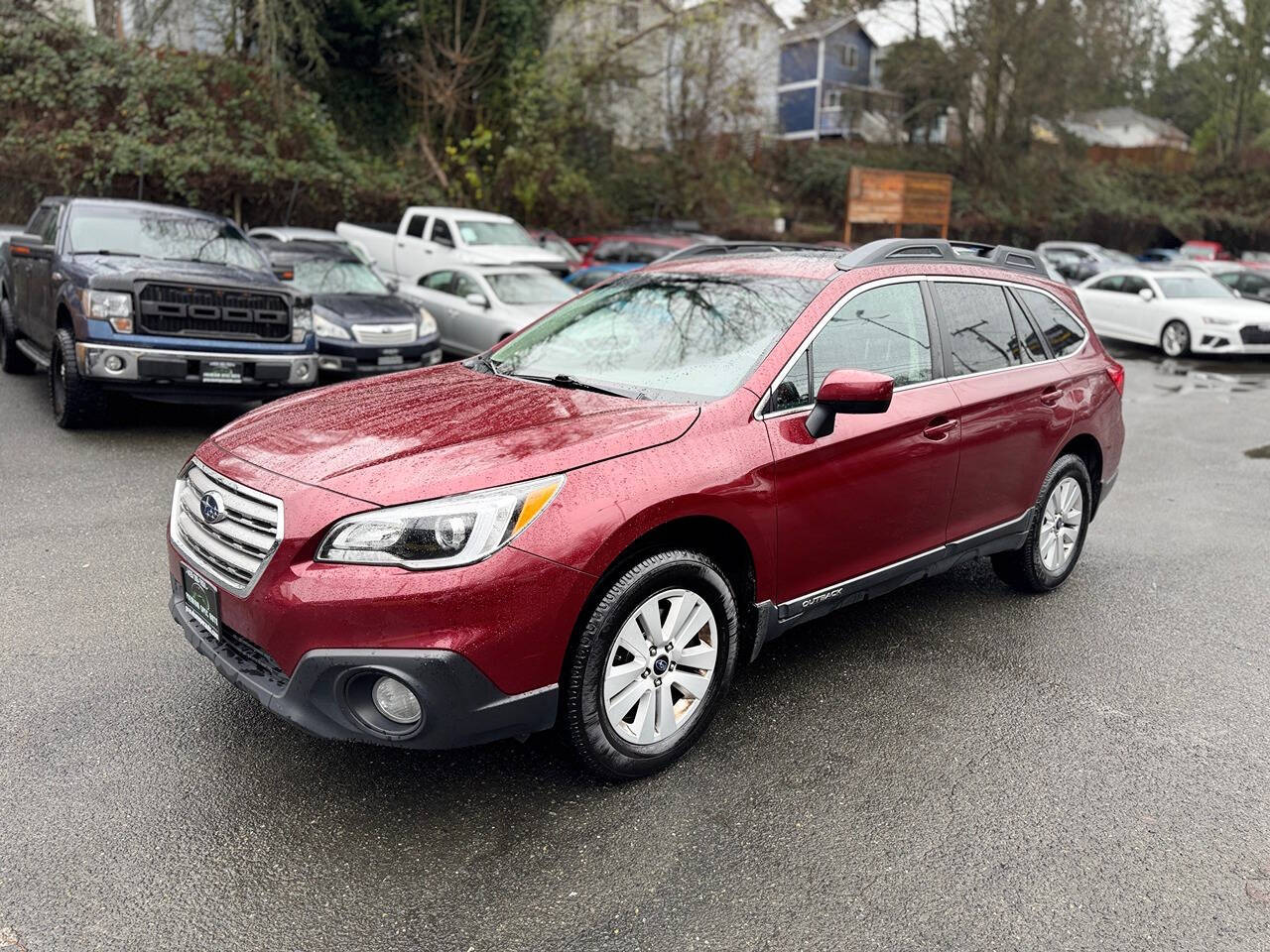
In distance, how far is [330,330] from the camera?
10438mm

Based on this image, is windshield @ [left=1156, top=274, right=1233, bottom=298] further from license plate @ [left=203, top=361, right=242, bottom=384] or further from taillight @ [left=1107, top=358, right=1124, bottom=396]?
license plate @ [left=203, top=361, right=242, bottom=384]

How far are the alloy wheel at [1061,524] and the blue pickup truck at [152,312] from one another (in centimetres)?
563

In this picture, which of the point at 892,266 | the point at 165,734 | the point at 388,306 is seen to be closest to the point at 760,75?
the point at 388,306

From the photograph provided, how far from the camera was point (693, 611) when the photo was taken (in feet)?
11.5

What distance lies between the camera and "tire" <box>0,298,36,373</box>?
1022cm

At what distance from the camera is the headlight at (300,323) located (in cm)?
833

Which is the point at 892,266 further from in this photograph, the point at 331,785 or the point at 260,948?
the point at 260,948

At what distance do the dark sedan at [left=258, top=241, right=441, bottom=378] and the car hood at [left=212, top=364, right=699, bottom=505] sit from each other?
19.6 feet

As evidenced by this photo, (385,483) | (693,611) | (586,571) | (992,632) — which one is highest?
(385,483)

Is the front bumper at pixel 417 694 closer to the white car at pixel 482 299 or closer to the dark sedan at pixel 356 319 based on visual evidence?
the dark sedan at pixel 356 319

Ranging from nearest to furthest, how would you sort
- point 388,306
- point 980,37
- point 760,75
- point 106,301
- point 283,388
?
point 106,301 → point 283,388 → point 388,306 → point 760,75 → point 980,37

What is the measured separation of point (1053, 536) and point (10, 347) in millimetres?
9947

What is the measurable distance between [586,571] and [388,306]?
875cm

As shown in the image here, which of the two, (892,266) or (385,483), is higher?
(892,266)
